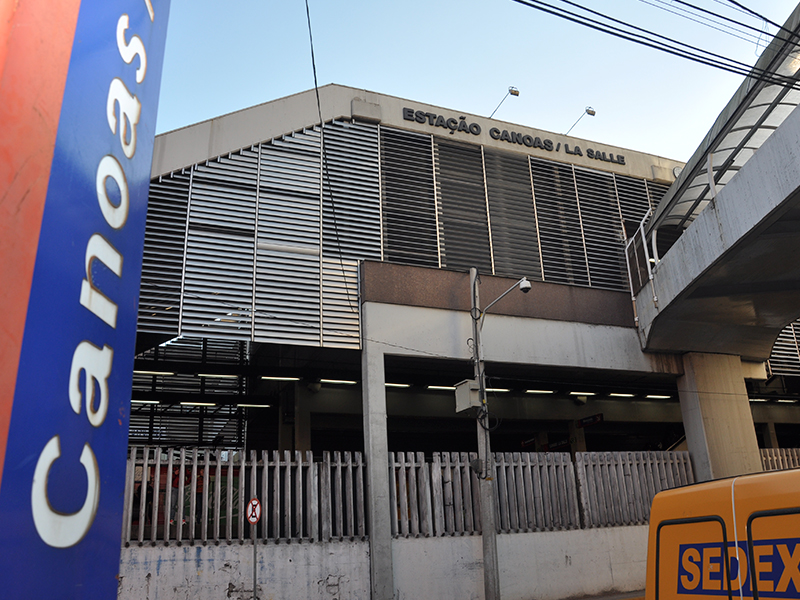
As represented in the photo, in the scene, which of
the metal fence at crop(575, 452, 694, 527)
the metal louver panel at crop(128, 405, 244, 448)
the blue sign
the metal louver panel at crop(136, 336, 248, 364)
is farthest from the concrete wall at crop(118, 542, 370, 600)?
the metal louver panel at crop(128, 405, 244, 448)

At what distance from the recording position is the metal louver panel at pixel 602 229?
17.2m

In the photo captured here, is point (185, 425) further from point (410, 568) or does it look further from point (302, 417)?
point (410, 568)

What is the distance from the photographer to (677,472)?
16.2m

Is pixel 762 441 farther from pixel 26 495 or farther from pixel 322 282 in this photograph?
pixel 26 495

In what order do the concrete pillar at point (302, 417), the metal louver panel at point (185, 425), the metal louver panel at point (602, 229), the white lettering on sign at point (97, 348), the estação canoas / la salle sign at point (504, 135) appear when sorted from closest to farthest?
the white lettering on sign at point (97, 348) < the estação canoas / la salle sign at point (504, 135) < the metal louver panel at point (602, 229) < the concrete pillar at point (302, 417) < the metal louver panel at point (185, 425)

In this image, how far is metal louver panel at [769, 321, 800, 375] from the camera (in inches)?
718

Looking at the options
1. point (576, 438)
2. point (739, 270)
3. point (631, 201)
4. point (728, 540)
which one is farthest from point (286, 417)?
point (728, 540)

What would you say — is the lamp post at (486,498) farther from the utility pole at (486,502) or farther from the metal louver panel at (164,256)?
the metal louver panel at (164,256)

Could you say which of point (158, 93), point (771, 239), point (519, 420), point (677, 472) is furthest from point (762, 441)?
point (158, 93)

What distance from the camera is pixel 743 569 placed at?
4.36 metres

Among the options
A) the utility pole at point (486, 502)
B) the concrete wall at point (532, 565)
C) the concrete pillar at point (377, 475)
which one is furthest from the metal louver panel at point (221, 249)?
the concrete wall at point (532, 565)

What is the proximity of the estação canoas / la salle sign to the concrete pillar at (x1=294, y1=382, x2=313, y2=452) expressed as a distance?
30.3ft

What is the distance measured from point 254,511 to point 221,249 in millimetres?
5467

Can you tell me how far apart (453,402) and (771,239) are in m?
13.1
